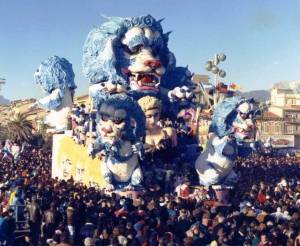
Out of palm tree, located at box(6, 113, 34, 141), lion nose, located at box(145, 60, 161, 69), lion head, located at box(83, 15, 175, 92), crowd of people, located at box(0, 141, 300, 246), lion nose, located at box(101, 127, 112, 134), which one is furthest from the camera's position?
palm tree, located at box(6, 113, 34, 141)

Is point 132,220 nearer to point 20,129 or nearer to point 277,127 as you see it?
point 20,129

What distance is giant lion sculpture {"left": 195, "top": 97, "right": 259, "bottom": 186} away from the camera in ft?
70.8

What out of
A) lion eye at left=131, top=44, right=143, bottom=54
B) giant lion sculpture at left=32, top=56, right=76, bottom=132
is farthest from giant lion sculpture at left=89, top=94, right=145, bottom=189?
giant lion sculpture at left=32, top=56, right=76, bottom=132

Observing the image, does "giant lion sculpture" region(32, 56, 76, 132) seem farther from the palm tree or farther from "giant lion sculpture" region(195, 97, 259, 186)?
the palm tree

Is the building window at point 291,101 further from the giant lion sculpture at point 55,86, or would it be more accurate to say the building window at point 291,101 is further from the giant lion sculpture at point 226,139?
the giant lion sculpture at point 226,139

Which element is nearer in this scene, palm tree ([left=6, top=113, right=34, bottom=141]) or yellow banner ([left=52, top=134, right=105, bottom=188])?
yellow banner ([left=52, top=134, right=105, bottom=188])

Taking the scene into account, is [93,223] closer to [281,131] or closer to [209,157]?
[209,157]

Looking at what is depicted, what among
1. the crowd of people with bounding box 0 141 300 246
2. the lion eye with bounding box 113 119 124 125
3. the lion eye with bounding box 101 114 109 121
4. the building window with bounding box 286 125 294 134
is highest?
the building window with bounding box 286 125 294 134

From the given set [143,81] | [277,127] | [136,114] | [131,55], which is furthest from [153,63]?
[277,127]

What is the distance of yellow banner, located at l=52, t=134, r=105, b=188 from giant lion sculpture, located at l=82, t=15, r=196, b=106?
2365mm

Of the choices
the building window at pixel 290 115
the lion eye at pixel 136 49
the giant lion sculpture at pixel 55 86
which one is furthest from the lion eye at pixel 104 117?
the building window at pixel 290 115

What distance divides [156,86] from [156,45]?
5.79 feet

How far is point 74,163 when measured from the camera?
24.3m

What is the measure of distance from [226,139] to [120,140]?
4.10 metres
